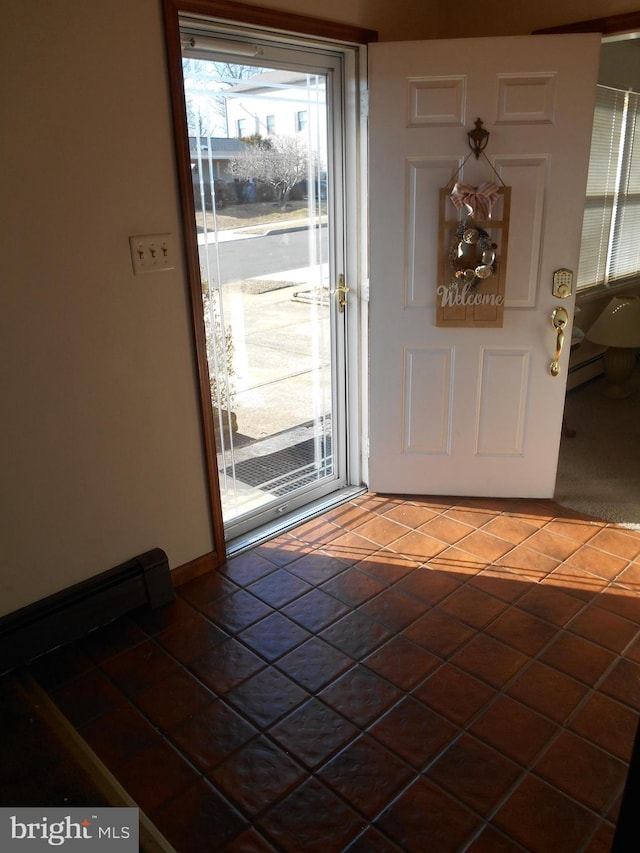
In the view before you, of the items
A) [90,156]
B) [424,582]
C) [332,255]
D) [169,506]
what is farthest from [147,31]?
[424,582]

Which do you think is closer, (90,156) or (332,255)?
(90,156)

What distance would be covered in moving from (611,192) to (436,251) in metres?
2.36

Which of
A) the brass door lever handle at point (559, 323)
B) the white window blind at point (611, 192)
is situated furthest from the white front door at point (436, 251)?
the white window blind at point (611, 192)

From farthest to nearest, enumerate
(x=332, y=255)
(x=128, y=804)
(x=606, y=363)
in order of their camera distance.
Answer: (x=606, y=363) → (x=332, y=255) → (x=128, y=804)

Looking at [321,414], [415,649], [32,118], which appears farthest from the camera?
[321,414]

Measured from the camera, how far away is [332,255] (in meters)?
2.93

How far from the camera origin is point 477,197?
262 cm

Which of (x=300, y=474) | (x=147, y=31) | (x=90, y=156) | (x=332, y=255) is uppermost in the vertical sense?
(x=147, y=31)

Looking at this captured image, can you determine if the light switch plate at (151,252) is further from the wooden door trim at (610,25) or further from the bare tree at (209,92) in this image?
the wooden door trim at (610,25)

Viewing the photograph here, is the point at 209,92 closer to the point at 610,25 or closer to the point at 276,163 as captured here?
the point at 276,163

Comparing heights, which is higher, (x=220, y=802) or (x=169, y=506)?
(x=169, y=506)

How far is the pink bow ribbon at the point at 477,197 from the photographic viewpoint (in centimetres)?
262

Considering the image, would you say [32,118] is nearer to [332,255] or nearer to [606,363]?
[332,255]

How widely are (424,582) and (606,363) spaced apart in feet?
8.72
